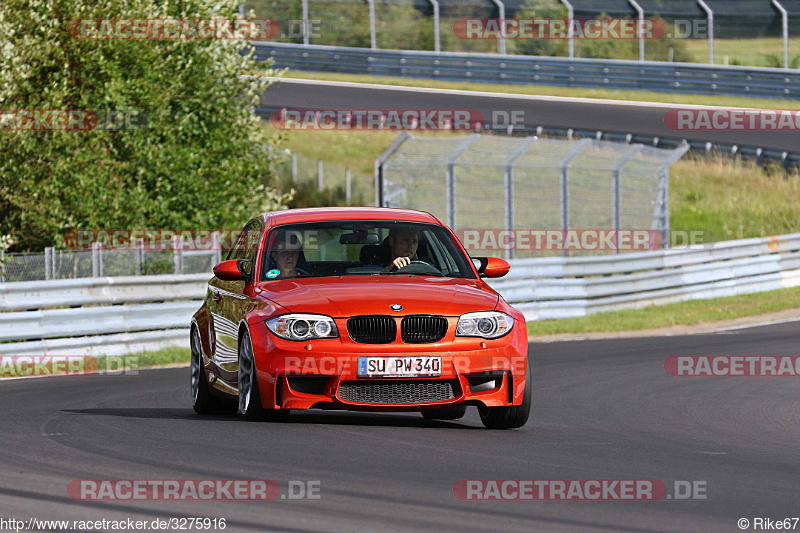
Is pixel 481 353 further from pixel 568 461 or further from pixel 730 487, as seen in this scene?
pixel 730 487

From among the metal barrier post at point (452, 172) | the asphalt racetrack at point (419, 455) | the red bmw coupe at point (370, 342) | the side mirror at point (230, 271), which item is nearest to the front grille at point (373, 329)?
the red bmw coupe at point (370, 342)

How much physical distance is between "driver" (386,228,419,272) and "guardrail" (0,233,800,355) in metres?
6.82

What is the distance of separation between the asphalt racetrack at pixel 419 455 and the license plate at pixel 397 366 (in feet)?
1.33

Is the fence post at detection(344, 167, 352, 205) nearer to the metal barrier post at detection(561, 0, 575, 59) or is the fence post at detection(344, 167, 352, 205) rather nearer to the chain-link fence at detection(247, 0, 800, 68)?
the chain-link fence at detection(247, 0, 800, 68)

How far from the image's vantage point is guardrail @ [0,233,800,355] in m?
16.2

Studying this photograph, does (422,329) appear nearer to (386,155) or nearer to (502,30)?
(386,155)

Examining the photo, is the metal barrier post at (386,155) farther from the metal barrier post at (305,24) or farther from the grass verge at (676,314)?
the metal barrier post at (305,24)

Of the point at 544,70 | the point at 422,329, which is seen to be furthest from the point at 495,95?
the point at 422,329

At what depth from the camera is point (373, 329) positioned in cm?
916

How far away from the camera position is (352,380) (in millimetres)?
9070

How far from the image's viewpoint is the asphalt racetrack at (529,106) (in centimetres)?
3719

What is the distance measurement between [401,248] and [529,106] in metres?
30.3

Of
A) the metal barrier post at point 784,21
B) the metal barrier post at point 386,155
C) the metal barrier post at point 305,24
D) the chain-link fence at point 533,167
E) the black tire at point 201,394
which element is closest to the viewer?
the black tire at point 201,394

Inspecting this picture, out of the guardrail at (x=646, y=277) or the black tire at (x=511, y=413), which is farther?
the guardrail at (x=646, y=277)
